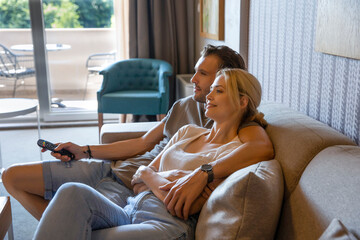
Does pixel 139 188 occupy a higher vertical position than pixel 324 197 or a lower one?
lower

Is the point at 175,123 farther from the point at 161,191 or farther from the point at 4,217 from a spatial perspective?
the point at 4,217

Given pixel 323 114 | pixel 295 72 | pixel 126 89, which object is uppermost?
pixel 295 72

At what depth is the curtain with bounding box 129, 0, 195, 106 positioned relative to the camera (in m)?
4.61

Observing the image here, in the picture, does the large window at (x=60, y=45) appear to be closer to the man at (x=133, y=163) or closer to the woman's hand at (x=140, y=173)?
the man at (x=133, y=163)

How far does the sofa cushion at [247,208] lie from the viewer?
1.17 metres

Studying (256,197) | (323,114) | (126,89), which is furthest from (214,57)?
(126,89)

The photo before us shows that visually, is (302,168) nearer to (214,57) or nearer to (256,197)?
(256,197)

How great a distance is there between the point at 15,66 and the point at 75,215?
4125mm

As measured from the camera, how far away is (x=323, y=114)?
1719mm

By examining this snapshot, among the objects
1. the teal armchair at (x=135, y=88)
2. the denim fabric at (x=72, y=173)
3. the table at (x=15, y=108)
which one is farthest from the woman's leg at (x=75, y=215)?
the teal armchair at (x=135, y=88)

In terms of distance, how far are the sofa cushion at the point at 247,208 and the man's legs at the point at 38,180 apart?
868 mm

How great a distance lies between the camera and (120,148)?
6.88 ft

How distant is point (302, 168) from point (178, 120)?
0.91 m

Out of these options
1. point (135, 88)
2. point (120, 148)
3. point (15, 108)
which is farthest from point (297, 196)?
point (135, 88)
